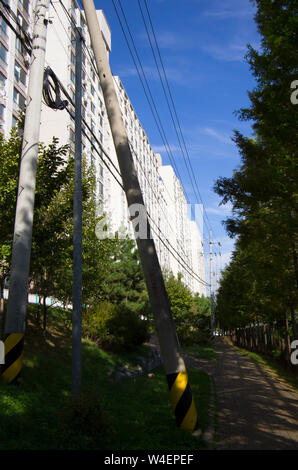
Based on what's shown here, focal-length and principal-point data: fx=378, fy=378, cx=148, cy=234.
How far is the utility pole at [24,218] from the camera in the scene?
771 cm

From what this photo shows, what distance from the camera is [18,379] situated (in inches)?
307

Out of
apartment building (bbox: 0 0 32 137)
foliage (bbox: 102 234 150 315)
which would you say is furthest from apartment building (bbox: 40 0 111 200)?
foliage (bbox: 102 234 150 315)

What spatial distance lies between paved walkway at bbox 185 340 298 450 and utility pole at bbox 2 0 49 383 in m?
4.37

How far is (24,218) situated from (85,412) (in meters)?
4.24

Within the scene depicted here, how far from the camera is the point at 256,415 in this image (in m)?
9.07

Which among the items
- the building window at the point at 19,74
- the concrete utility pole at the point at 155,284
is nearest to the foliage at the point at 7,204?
the concrete utility pole at the point at 155,284

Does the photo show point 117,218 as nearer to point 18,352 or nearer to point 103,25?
point 103,25

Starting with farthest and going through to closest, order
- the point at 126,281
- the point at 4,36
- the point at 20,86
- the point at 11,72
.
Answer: the point at 126,281, the point at 20,86, the point at 11,72, the point at 4,36

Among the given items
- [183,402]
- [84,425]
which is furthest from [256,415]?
[84,425]

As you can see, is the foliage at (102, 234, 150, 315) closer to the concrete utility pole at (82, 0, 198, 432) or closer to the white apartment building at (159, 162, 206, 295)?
the concrete utility pole at (82, 0, 198, 432)

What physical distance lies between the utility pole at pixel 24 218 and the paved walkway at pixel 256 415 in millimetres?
4365

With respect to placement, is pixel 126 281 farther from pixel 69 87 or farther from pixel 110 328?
pixel 69 87
